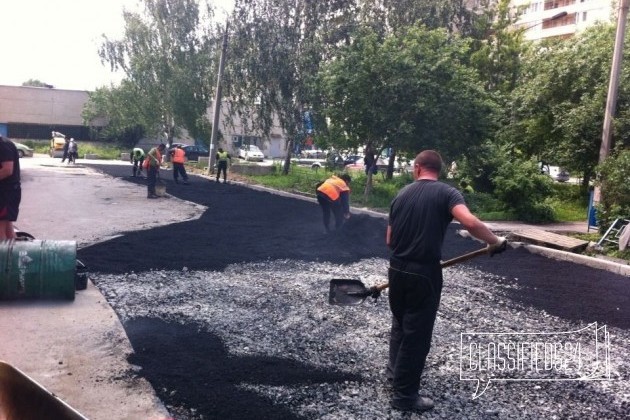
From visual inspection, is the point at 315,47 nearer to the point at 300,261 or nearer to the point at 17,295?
the point at 300,261

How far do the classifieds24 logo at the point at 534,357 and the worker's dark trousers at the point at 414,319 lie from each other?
0.67 meters

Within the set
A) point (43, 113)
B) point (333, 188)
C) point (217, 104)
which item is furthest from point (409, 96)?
point (43, 113)

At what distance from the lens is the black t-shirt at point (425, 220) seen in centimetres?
408

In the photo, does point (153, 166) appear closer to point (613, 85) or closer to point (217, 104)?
point (613, 85)

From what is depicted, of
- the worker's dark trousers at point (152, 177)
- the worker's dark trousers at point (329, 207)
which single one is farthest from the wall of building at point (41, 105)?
the worker's dark trousers at point (329, 207)

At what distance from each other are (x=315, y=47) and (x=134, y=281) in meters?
22.1

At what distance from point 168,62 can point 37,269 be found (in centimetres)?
3643

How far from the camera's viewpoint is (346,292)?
17.1 ft

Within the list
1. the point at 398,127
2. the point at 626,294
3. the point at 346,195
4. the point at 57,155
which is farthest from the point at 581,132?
the point at 57,155

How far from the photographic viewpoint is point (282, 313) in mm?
6258

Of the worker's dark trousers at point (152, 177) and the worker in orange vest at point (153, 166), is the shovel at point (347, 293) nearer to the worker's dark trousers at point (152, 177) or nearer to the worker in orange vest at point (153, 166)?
the worker in orange vest at point (153, 166)

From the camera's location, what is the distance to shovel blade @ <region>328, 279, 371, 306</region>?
5.19m

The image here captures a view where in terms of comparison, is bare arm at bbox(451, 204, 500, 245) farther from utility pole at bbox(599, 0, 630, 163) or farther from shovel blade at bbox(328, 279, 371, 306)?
utility pole at bbox(599, 0, 630, 163)

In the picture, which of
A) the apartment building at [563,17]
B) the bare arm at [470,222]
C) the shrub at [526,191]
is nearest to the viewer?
the bare arm at [470,222]
